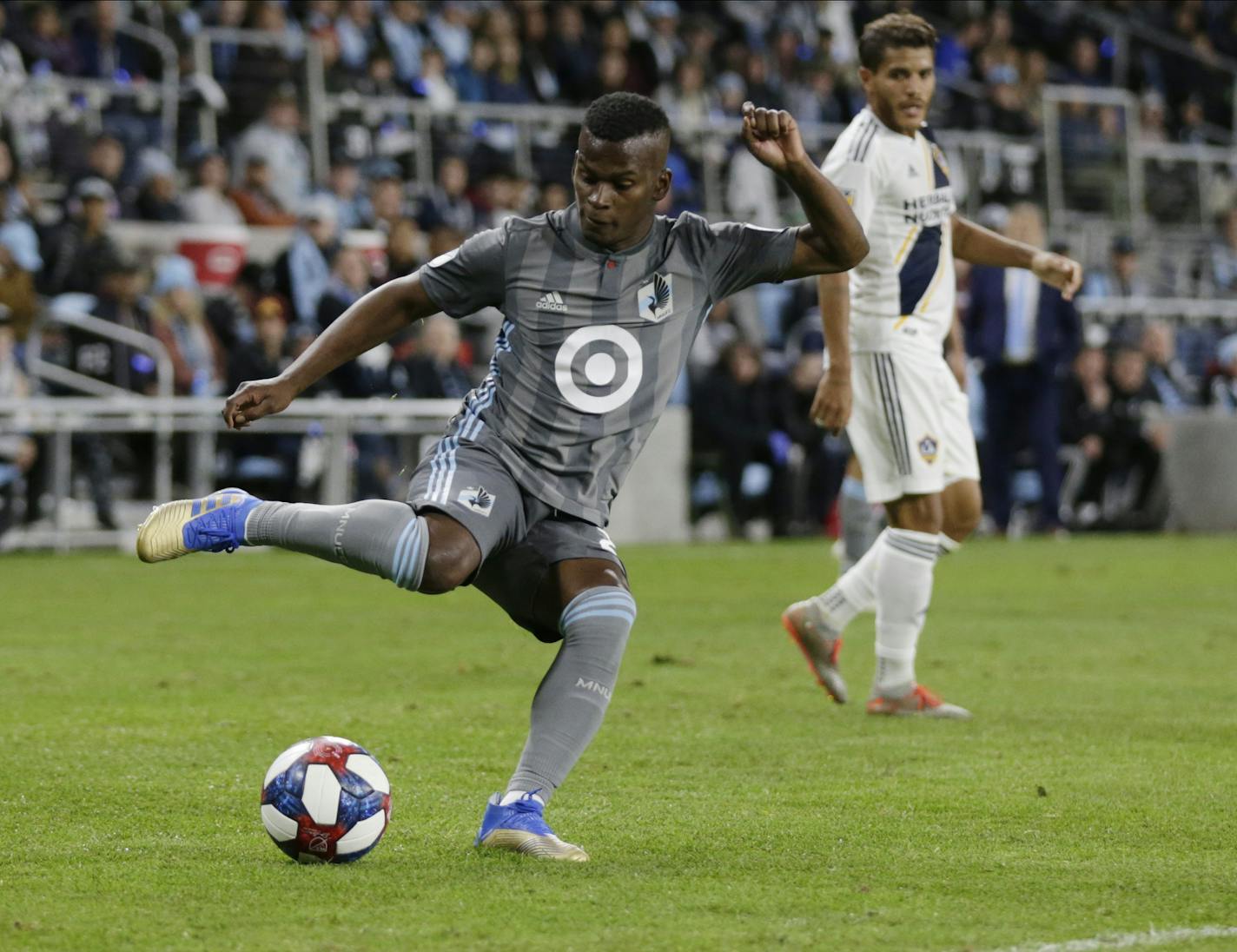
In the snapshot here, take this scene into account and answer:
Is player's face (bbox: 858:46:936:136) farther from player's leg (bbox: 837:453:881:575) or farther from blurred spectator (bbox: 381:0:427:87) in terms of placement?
blurred spectator (bbox: 381:0:427:87)

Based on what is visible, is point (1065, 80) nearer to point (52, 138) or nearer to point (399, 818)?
point (52, 138)

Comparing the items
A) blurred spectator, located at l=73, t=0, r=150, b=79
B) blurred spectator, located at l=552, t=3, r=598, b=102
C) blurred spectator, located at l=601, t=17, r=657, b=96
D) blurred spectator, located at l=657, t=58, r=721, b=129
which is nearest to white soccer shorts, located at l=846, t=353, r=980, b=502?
blurred spectator, located at l=73, t=0, r=150, b=79

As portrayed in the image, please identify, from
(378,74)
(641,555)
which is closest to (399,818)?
(641,555)

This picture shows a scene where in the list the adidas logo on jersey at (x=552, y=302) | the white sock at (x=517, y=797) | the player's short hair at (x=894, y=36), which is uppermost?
the player's short hair at (x=894, y=36)

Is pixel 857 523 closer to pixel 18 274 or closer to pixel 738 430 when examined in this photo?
pixel 18 274

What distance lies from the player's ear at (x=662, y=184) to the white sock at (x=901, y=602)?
3.03 meters

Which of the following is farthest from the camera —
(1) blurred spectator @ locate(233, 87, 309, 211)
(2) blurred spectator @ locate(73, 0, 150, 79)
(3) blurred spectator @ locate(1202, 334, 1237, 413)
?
(3) blurred spectator @ locate(1202, 334, 1237, 413)

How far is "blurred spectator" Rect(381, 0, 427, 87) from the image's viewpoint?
66.2 ft

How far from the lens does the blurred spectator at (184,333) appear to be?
1581 cm

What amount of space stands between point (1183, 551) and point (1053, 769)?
11397mm

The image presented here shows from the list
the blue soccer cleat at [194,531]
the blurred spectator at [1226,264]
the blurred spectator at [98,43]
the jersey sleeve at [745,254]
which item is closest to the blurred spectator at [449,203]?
the blurred spectator at [98,43]

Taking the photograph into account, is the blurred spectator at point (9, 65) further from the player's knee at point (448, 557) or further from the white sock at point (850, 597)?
the player's knee at point (448, 557)

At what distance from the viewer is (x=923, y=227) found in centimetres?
785

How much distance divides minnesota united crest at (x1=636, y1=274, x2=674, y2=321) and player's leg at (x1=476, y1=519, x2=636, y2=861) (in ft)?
1.90
